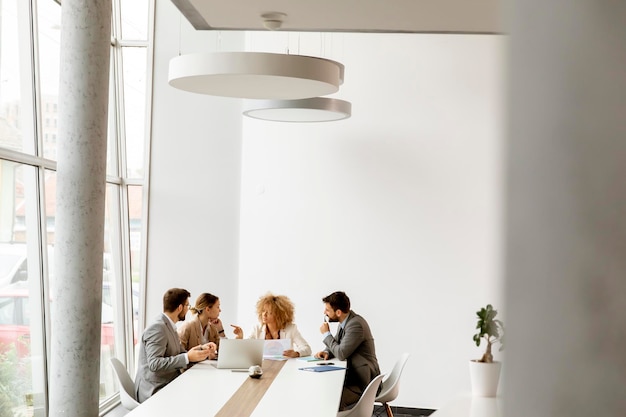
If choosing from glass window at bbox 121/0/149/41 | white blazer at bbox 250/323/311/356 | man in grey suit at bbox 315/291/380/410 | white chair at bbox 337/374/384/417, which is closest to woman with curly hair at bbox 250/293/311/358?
white blazer at bbox 250/323/311/356

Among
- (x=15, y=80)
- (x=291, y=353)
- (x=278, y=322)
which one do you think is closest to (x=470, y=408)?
(x=291, y=353)

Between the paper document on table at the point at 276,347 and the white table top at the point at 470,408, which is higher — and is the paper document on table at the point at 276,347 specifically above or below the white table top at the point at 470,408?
below

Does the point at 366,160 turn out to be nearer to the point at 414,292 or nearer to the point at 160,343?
the point at 414,292

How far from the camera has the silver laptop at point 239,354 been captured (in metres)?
6.63

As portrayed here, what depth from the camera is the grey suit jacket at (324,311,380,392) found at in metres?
6.92

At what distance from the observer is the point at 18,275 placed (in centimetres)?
684

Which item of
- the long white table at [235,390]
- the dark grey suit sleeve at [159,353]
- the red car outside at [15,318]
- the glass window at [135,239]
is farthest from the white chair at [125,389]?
the glass window at [135,239]

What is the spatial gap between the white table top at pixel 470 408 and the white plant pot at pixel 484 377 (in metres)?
0.05

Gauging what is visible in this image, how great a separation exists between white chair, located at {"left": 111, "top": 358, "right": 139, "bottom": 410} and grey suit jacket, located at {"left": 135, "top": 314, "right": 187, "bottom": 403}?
0.23ft

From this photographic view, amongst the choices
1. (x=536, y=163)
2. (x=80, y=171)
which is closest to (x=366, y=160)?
(x=80, y=171)

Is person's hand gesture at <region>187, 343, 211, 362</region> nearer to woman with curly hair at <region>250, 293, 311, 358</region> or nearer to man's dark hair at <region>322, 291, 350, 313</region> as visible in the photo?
woman with curly hair at <region>250, 293, 311, 358</region>

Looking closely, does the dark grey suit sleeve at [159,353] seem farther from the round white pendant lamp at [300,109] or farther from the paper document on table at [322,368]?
the round white pendant lamp at [300,109]

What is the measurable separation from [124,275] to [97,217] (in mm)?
3899

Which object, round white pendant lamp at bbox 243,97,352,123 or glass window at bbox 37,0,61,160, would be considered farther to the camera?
glass window at bbox 37,0,61,160
